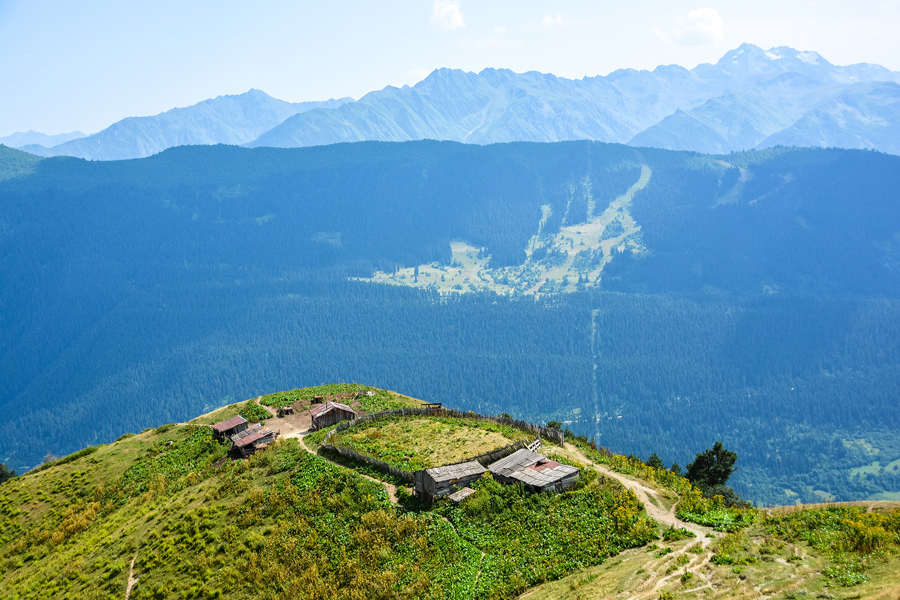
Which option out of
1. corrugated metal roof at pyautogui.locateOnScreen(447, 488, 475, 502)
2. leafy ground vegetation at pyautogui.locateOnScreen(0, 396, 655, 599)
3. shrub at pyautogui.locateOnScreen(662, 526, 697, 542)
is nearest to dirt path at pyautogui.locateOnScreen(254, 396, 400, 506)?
leafy ground vegetation at pyautogui.locateOnScreen(0, 396, 655, 599)

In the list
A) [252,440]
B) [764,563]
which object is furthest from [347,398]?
[764,563]

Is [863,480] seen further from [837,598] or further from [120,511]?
[120,511]

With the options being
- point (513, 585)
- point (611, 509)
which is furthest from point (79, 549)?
point (611, 509)

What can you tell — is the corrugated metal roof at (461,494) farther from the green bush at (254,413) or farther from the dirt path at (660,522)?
the green bush at (254,413)

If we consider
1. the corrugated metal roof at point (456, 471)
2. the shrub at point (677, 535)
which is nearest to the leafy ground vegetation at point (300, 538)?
the shrub at point (677, 535)

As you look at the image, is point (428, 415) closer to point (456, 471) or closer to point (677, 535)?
point (456, 471)
